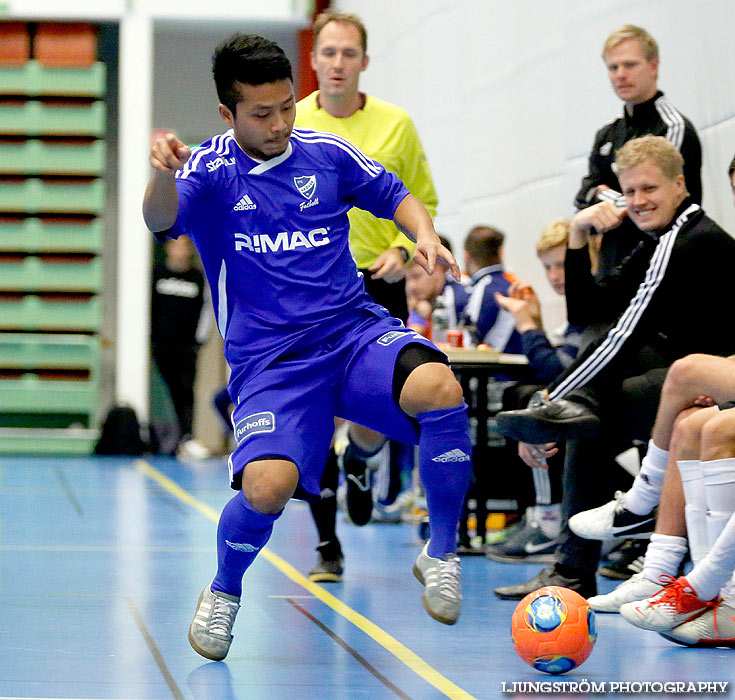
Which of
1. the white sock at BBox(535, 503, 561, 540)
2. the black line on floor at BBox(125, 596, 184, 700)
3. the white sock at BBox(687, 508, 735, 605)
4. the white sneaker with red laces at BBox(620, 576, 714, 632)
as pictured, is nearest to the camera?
the black line on floor at BBox(125, 596, 184, 700)

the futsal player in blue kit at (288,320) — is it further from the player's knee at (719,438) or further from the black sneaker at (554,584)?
the black sneaker at (554,584)

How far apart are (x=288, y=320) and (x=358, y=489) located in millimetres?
1986

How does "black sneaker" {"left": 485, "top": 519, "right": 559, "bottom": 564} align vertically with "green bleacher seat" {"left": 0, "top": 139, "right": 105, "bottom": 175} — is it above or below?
below

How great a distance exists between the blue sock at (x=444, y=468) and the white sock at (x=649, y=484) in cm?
89

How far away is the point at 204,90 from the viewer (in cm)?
1355

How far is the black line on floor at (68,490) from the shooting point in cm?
731

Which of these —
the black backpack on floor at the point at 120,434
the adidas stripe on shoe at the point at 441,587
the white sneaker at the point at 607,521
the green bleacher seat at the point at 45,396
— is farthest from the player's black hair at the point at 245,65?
the green bleacher seat at the point at 45,396

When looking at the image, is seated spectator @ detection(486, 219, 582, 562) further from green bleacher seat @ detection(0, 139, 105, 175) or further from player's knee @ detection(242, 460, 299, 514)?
green bleacher seat @ detection(0, 139, 105, 175)

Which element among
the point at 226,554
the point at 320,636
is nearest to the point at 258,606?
the point at 320,636

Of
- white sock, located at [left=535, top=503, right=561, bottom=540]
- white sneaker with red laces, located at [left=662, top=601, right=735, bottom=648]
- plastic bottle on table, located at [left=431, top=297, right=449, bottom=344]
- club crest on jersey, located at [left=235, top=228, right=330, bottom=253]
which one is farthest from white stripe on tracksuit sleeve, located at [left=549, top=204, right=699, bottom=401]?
plastic bottle on table, located at [left=431, top=297, right=449, bottom=344]

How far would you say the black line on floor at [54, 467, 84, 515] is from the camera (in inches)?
288

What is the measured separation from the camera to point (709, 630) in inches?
143

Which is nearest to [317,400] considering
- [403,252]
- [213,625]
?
[213,625]

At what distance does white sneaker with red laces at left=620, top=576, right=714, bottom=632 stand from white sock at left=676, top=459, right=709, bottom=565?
6.8 inches
